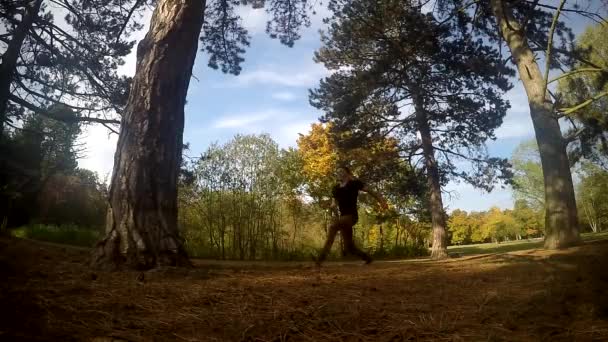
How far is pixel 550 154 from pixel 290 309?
7.84 meters

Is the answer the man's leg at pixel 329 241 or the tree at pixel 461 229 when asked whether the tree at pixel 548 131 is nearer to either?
the man's leg at pixel 329 241

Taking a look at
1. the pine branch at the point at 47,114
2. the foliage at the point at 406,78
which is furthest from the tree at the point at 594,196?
the pine branch at the point at 47,114

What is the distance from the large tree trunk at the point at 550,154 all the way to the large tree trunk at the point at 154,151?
7.15 m

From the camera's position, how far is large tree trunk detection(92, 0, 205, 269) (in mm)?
4016

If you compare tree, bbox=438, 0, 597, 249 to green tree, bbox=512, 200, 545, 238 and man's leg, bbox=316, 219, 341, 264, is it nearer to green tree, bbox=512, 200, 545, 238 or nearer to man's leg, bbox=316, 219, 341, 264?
man's leg, bbox=316, 219, 341, 264

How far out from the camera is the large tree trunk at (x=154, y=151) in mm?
4016

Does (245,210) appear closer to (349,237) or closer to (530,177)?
(349,237)

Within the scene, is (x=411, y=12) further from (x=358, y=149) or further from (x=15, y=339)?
(x=15, y=339)

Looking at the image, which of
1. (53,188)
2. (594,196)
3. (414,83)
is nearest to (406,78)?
(414,83)

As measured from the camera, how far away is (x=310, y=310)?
2123 millimetres

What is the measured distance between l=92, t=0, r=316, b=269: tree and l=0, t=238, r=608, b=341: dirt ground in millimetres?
702

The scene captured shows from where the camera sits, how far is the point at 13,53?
8.42 meters

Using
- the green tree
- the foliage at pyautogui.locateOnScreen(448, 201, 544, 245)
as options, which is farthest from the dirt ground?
the foliage at pyautogui.locateOnScreen(448, 201, 544, 245)

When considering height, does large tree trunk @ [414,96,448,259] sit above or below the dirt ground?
above
